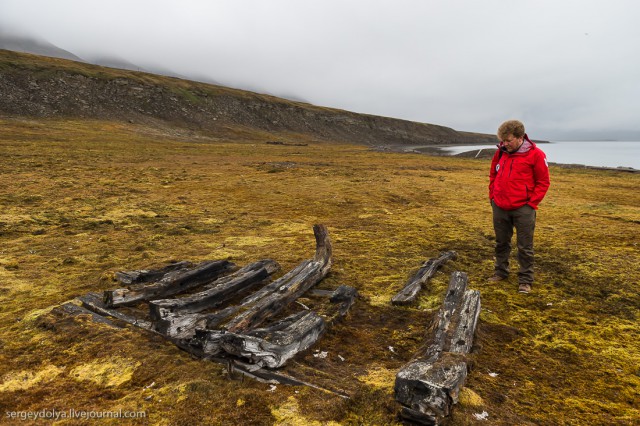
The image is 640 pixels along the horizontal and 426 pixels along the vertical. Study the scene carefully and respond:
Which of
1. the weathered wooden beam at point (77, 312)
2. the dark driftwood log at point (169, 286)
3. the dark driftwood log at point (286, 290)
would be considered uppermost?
the dark driftwood log at point (286, 290)

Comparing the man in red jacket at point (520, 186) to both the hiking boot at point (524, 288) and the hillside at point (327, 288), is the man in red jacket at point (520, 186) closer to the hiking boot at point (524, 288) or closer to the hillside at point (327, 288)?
→ the hiking boot at point (524, 288)

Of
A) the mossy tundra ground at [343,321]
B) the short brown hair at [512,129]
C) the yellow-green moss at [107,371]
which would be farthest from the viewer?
the short brown hair at [512,129]

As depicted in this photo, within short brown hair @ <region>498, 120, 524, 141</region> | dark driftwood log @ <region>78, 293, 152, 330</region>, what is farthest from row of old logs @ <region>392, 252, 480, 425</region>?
dark driftwood log @ <region>78, 293, 152, 330</region>

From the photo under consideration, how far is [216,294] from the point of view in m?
5.20

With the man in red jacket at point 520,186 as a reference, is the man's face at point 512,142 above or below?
above

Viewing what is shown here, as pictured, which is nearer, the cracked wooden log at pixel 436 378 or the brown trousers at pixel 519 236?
the cracked wooden log at pixel 436 378

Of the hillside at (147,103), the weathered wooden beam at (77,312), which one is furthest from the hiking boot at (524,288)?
the hillside at (147,103)

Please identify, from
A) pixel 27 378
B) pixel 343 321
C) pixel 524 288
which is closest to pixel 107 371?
pixel 27 378

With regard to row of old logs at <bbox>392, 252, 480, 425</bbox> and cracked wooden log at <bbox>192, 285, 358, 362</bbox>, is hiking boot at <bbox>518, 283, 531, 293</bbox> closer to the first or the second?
row of old logs at <bbox>392, 252, 480, 425</bbox>

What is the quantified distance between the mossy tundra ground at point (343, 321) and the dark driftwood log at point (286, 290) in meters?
0.44

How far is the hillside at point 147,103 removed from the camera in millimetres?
64438

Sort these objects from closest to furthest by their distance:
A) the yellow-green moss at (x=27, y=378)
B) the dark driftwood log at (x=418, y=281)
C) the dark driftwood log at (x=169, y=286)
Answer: the yellow-green moss at (x=27, y=378)
the dark driftwood log at (x=169, y=286)
the dark driftwood log at (x=418, y=281)

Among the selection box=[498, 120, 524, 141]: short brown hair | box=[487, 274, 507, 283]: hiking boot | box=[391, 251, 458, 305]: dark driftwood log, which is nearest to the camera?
box=[391, 251, 458, 305]: dark driftwood log

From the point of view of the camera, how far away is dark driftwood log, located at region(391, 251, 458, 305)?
591 centimetres
